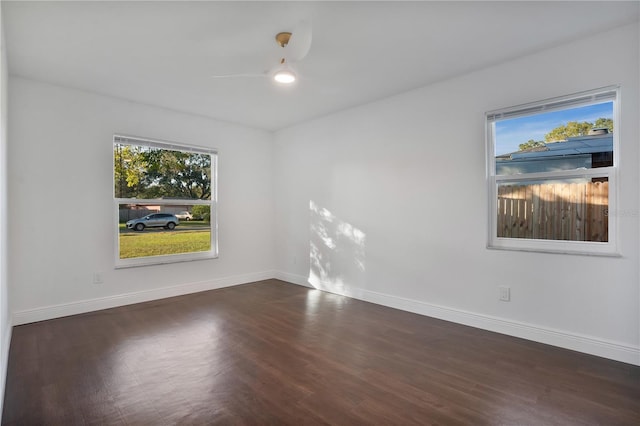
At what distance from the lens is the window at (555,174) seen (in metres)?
2.67

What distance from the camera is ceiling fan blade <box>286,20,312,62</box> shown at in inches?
87.2

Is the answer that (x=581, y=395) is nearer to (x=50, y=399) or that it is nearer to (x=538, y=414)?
(x=538, y=414)

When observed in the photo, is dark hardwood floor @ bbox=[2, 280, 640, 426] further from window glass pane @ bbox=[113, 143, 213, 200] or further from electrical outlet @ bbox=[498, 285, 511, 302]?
window glass pane @ bbox=[113, 143, 213, 200]

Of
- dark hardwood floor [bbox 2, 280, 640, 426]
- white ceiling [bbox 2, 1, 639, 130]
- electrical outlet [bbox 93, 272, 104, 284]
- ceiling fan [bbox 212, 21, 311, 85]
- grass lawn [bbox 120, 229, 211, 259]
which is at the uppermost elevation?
white ceiling [bbox 2, 1, 639, 130]

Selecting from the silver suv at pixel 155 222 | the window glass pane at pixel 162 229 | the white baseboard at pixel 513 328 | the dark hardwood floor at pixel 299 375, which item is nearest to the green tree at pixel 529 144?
the white baseboard at pixel 513 328

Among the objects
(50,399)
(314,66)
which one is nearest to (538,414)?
(50,399)

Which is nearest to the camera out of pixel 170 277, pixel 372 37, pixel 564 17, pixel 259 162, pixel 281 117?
pixel 564 17

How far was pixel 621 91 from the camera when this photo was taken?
254 centimetres

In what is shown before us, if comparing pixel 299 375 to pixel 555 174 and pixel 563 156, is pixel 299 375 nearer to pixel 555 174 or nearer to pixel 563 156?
A: pixel 555 174

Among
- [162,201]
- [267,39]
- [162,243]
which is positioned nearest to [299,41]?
[267,39]

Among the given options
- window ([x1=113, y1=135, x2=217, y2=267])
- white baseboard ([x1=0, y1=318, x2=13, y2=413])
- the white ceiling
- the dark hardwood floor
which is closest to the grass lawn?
window ([x1=113, y1=135, x2=217, y2=267])

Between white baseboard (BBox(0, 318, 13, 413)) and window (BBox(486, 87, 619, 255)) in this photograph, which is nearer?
white baseboard (BBox(0, 318, 13, 413))

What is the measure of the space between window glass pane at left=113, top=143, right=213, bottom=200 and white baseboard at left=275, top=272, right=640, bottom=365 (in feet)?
8.83

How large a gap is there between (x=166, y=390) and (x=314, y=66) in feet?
9.63
